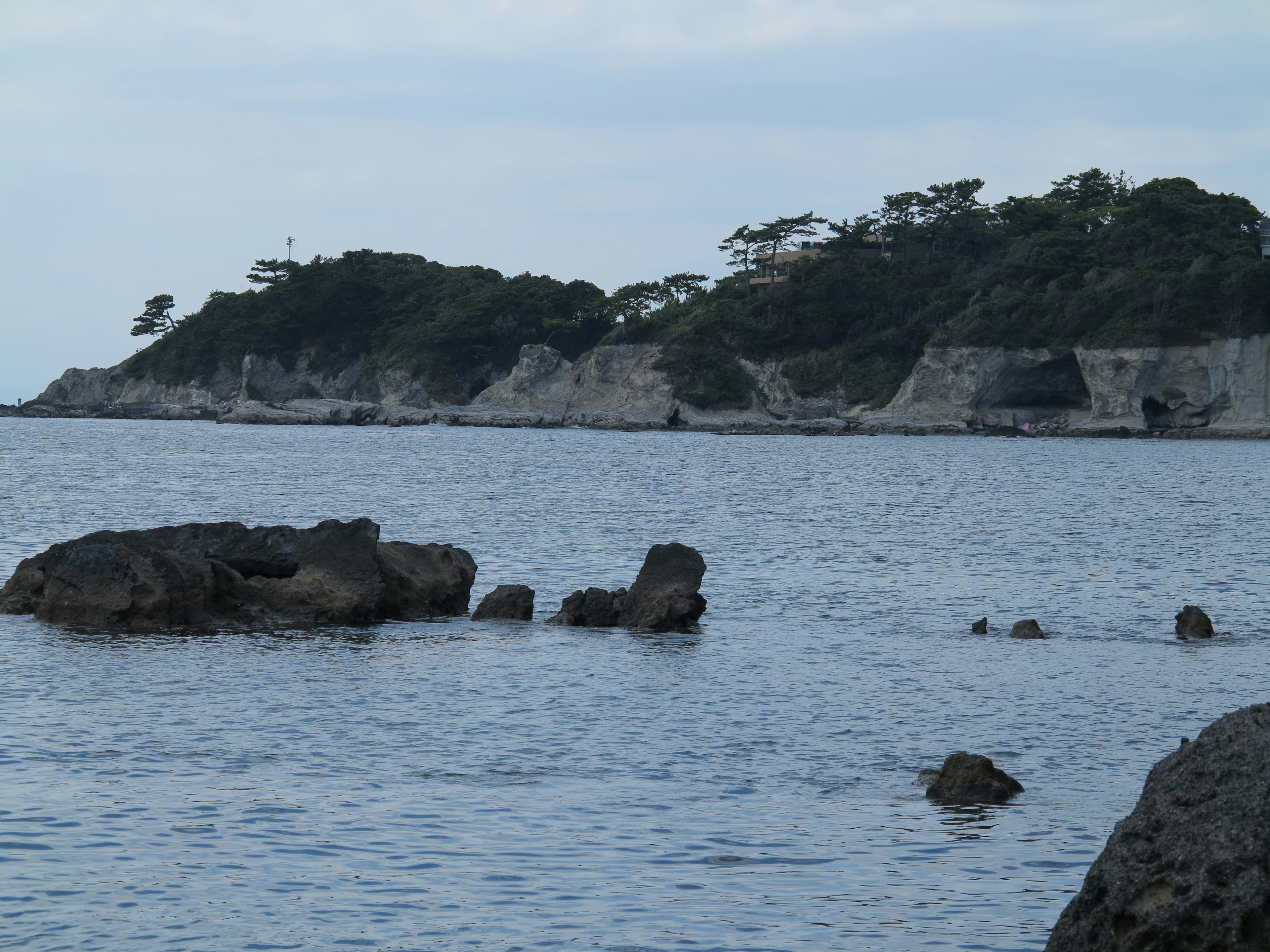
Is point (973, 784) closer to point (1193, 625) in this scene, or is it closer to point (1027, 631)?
point (1027, 631)

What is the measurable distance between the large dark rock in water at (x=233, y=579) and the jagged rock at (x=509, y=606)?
777 mm

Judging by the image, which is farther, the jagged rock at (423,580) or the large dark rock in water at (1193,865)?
the jagged rock at (423,580)

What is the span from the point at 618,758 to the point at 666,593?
8451mm

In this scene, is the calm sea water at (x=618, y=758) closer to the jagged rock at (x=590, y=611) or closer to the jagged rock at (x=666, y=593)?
the jagged rock at (x=666, y=593)

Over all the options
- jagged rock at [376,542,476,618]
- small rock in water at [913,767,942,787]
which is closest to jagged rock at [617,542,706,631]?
jagged rock at [376,542,476,618]

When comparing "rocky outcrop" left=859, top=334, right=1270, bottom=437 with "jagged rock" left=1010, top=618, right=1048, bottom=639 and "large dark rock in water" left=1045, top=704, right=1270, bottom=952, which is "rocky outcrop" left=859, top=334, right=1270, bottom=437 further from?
"large dark rock in water" left=1045, top=704, right=1270, bottom=952

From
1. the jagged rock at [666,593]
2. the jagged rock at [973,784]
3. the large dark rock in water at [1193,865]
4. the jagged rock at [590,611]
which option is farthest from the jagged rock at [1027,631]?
the large dark rock in water at [1193,865]

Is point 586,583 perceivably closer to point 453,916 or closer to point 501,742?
point 501,742

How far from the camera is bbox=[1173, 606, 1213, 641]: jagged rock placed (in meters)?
19.8

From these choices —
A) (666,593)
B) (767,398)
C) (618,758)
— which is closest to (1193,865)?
(618,758)

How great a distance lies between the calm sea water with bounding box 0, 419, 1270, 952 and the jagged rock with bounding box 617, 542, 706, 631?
0.51m

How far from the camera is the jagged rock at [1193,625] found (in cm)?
1980

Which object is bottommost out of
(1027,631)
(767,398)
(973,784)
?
(973,784)

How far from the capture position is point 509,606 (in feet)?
68.3
